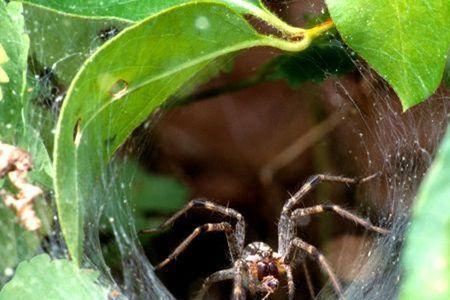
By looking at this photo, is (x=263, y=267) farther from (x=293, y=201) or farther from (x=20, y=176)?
(x=20, y=176)

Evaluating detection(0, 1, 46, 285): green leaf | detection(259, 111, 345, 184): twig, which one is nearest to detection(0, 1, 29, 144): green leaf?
detection(0, 1, 46, 285): green leaf

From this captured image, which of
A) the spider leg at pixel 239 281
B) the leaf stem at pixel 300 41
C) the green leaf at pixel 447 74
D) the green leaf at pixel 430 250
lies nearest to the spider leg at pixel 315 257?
the spider leg at pixel 239 281

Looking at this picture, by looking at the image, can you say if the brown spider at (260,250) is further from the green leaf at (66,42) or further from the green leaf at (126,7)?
the green leaf at (126,7)

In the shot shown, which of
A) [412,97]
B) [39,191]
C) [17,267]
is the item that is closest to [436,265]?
[412,97]

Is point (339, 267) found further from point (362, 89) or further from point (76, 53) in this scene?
point (76, 53)

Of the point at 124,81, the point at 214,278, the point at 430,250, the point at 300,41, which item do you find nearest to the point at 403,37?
the point at 300,41
